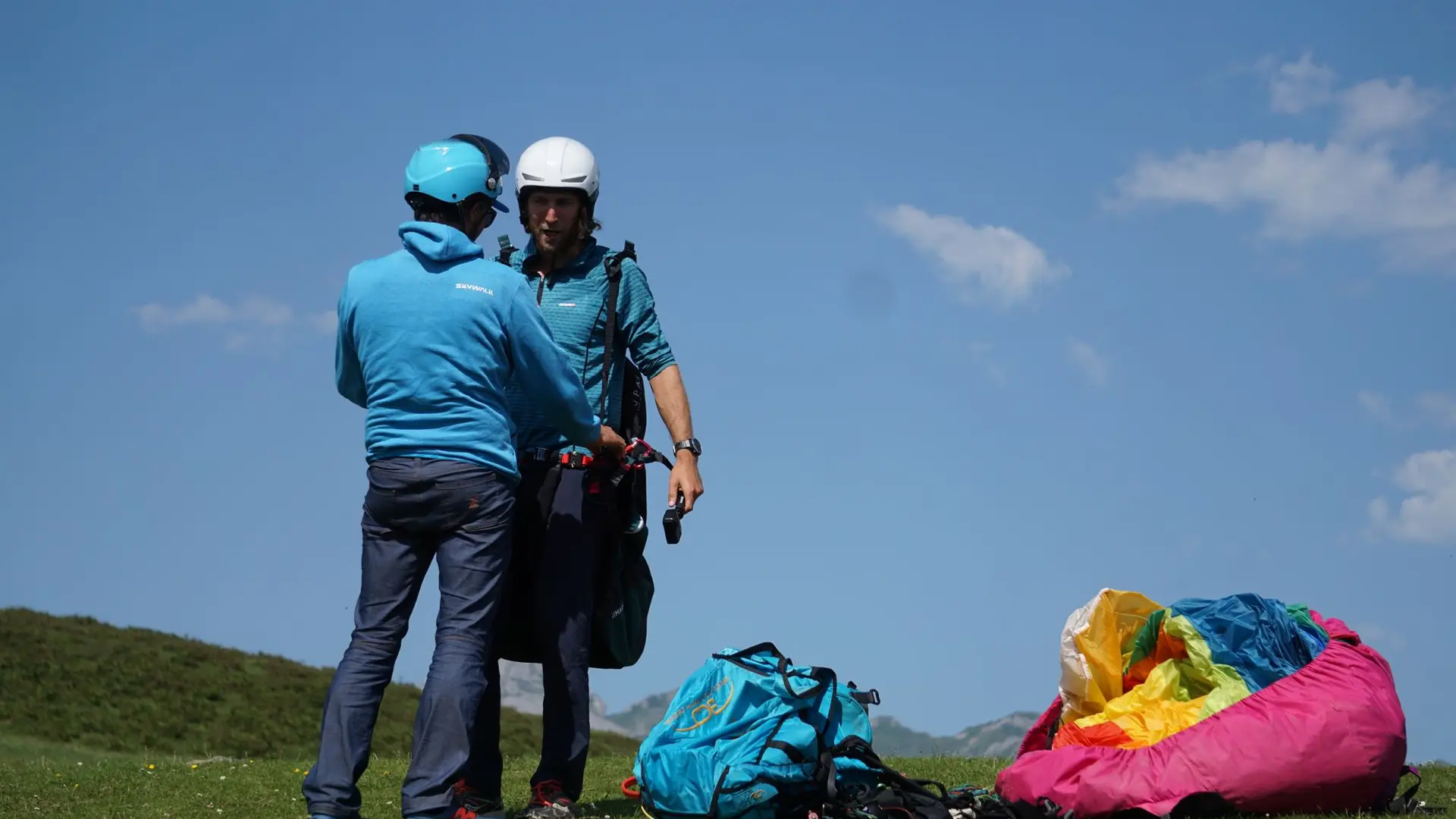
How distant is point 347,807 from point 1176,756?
3.23 m

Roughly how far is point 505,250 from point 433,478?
5.79 feet

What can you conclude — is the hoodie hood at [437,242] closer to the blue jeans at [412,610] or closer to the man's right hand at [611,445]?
the blue jeans at [412,610]

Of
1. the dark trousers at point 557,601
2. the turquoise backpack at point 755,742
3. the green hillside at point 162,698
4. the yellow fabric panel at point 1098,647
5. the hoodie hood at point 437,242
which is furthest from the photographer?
the green hillside at point 162,698

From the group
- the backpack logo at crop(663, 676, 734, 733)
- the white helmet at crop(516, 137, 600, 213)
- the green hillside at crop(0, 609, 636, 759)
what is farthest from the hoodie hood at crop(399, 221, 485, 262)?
the green hillside at crop(0, 609, 636, 759)

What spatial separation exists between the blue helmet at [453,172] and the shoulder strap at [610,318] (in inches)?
32.0

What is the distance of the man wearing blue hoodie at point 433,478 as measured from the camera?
4707 mm

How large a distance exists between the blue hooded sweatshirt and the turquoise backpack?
1488 mm

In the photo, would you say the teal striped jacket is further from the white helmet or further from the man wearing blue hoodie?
the man wearing blue hoodie

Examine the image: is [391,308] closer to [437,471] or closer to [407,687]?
[437,471]

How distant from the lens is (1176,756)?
5496 millimetres

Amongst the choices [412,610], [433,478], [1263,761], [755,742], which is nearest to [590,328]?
[433,478]

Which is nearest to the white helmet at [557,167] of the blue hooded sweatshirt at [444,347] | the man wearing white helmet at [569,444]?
the man wearing white helmet at [569,444]

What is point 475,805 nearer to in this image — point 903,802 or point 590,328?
point 903,802

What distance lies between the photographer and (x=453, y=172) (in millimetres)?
5172
